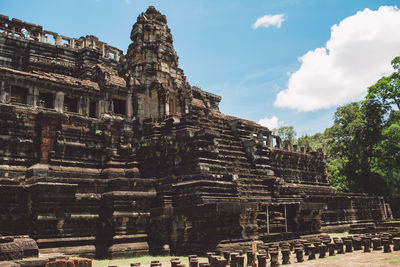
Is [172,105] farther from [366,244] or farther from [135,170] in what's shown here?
[366,244]

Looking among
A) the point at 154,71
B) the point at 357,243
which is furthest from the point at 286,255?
the point at 154,71

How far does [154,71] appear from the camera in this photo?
2378cm

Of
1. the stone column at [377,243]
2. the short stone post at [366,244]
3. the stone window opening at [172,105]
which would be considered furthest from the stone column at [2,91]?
the stone column at [377,243]

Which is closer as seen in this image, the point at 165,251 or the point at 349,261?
the point at 349,261

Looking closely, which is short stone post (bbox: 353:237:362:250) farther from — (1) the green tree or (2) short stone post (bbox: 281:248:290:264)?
(1) the green tree

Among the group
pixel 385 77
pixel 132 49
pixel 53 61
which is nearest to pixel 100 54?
pixel 53 61

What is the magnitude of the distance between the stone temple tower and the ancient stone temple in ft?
0.22

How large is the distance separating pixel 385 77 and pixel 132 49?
1094 inches

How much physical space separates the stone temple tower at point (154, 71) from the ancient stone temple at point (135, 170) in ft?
0.22

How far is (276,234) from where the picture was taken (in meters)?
16.7

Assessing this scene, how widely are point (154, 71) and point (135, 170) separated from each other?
28.0 feet

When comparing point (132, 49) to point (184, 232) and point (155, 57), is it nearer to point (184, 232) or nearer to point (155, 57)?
point (155, 57)

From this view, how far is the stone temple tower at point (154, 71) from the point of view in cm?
2347

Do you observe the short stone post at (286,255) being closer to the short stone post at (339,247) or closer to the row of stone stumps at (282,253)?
the row of stone stumps at (282,253)
